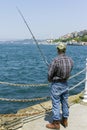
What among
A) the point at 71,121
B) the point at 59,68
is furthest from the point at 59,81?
the point at 71,121

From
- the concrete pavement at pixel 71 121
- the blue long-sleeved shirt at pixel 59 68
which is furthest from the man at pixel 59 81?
the concrete pavement at pixel 71 121

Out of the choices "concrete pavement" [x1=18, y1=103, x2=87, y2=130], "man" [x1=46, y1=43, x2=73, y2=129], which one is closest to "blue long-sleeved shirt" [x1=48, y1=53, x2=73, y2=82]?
"man" [x1=46, y1=43, x2=73, y2=129]

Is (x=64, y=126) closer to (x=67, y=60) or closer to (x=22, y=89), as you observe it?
(x=67, y=60)

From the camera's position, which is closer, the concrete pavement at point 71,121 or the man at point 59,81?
the man at point 59,81

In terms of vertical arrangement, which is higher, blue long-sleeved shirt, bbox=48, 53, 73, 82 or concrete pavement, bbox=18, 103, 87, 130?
blue long-sleeved shirt, bbox=48, 53, 73, 82

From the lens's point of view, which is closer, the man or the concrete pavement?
the man

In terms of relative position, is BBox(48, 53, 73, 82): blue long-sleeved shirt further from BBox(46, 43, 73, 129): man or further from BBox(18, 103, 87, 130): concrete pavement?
BBox(18, 103, 87, 130): concrete pavement

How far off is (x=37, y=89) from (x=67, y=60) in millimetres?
15431

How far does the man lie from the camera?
718cm

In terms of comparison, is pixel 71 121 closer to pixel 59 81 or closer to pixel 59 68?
pixel 59 81

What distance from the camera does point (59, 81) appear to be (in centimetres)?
734

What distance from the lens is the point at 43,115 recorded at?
849 centimetres

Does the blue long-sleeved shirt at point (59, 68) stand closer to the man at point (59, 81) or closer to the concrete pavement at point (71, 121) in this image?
the man at point (59, 81)

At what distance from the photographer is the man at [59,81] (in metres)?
7.18
